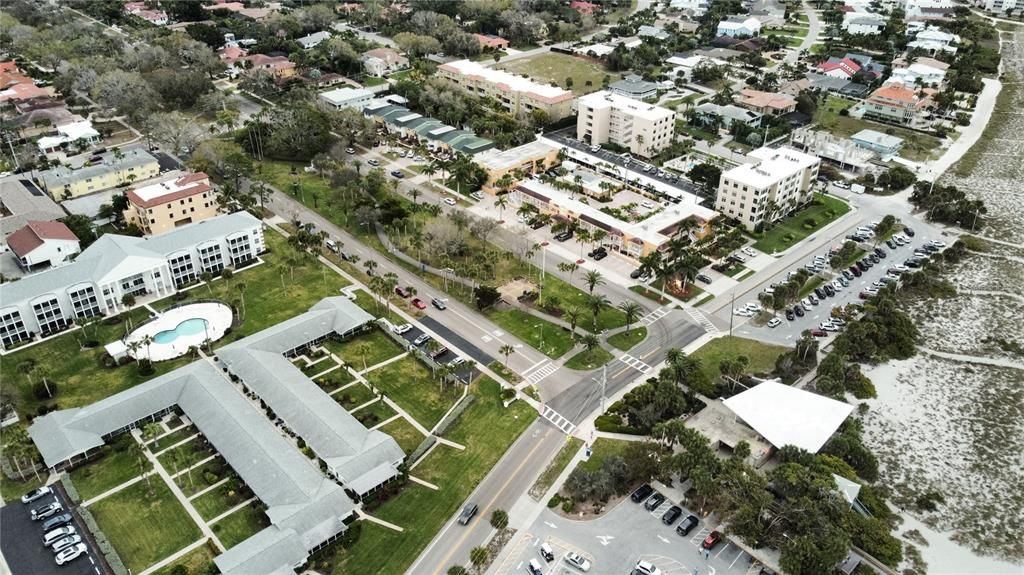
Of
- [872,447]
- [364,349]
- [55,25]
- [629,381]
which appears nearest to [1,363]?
[364,349]

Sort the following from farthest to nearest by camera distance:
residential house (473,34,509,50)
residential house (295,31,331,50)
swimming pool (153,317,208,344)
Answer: residential house (473,34,509,50) < residential house (295,31,331,50) < swimming pool (153,317,208,344)

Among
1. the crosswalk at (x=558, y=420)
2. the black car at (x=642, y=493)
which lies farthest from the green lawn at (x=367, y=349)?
the black car at (x=642, y=493)

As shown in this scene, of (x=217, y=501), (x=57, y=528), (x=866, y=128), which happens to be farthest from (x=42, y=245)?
(x=866, y=128)

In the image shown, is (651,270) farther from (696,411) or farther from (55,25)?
(55,25)

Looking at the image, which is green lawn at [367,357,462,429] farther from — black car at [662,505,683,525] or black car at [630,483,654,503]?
black car at [662,505,683,525]

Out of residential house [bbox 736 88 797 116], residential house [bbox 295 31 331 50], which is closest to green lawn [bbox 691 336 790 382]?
residential house [bbox 736 88 797 116]

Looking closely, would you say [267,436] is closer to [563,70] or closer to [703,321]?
[703,321]
